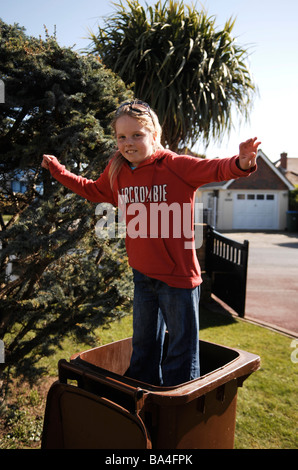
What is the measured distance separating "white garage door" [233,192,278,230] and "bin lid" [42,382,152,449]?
79.6 feet

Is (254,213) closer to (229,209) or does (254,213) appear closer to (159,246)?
(229,209)

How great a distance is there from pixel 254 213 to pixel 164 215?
24.5 meters

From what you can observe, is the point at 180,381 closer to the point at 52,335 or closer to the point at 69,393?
the point at 69,393

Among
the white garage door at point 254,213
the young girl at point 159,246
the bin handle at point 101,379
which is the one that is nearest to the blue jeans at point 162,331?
the young girl at point 159,246

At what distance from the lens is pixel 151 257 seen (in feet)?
6.03

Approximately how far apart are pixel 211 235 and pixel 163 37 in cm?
366

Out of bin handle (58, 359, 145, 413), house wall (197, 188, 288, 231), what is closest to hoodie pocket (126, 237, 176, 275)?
bin handle (58, 359, 145, 413)

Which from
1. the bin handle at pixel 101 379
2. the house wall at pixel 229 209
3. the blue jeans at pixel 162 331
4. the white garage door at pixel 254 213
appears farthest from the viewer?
the white garage door at pixel 254 213

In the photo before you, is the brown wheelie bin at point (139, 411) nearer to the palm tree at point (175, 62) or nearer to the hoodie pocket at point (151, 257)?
the hoodie pocket at point (151, 257)

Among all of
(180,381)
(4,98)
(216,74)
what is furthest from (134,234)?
(216,74)

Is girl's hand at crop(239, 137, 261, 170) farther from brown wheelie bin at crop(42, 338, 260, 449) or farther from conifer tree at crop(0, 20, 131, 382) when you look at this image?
conifer tree at crop(0, 20, 131, 382)

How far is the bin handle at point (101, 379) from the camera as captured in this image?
139cm

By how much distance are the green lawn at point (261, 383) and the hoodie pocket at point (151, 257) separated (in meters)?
1.10

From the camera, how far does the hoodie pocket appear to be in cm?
180
